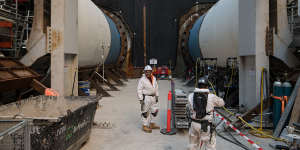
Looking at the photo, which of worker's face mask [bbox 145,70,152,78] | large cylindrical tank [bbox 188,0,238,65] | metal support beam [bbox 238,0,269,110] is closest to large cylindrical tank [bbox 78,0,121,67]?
worker's face mask [bbox 145,70,152,78]

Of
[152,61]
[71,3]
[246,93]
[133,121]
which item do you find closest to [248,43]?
[246,93]

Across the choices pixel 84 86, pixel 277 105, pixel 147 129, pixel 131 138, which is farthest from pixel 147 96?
pixel 84 86

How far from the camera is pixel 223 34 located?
8.15m

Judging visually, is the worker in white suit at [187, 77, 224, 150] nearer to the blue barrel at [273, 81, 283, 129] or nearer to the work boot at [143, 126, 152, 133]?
the work boot at [143, 126, 152, 133]

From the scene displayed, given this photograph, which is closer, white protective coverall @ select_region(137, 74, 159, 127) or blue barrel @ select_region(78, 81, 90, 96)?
white protective coverall @ select_region(137, 74, 159, 127)

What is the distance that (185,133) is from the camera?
4.96 m

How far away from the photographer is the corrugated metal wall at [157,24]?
2017 centimetres

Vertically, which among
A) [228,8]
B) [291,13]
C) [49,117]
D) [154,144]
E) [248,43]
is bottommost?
[154,144]

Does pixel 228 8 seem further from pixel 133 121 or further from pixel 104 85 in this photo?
pixel 104 85

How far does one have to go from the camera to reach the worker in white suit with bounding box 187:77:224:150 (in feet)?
10.1

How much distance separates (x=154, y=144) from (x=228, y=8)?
6013mm

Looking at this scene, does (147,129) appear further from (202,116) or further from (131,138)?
(202,116)

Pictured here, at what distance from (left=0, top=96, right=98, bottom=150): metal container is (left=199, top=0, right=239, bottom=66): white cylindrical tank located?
5.31 m

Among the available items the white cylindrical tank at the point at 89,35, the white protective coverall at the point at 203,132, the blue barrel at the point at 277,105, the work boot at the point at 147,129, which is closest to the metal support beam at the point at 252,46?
the blue barrel at the point at 277,105
